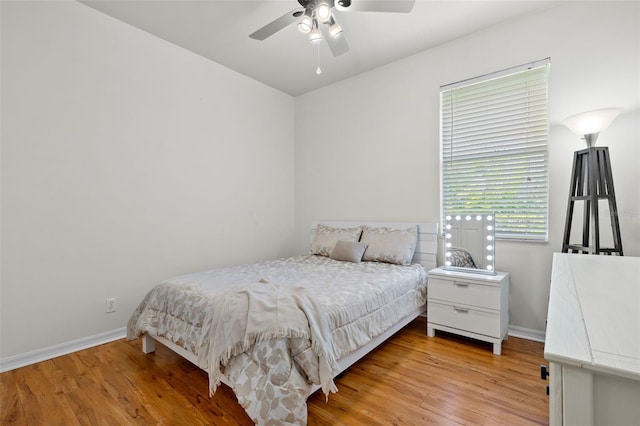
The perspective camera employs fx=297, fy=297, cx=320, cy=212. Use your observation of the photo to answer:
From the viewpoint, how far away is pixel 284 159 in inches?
172

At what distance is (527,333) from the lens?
8.60 feet

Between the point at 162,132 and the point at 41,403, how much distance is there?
232cm

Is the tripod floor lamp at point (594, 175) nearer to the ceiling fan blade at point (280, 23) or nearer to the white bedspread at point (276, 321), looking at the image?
the white bedspread at point (276, 321)

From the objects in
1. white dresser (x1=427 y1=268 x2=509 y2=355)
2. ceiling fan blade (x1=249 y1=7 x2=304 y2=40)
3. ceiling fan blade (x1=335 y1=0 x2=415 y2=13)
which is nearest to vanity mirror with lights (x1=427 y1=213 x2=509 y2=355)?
white dresser (x1=427 y1=268 x2=509 y2=355)

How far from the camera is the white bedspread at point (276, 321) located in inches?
56.9

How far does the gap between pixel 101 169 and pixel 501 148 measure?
3.64 m

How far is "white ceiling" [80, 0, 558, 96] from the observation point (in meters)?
2.49

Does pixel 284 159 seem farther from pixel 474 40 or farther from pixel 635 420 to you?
pixel 635 420

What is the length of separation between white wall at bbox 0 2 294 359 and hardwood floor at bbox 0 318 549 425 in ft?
1.77

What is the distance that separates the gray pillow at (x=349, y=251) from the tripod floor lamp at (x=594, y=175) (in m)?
1.69

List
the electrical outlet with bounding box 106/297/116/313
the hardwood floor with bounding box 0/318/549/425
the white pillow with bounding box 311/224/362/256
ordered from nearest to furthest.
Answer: the hardwood floor with bounding box 0/318/549/425 < the electrical outlet with bounding box 106/297/116/313 < the white pillow with bounding box 311/224/362/256

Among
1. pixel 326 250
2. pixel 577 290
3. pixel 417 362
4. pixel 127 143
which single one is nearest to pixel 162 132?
pixel 127 143

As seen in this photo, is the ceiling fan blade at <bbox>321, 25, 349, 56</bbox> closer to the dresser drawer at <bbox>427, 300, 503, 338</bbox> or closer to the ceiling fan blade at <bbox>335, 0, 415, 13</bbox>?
the ceiling fan blade at <bbox>335, 0, 415, 13</bbox>

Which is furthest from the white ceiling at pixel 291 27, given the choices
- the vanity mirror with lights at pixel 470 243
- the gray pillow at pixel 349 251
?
the gray pillow at pixel 349 251
